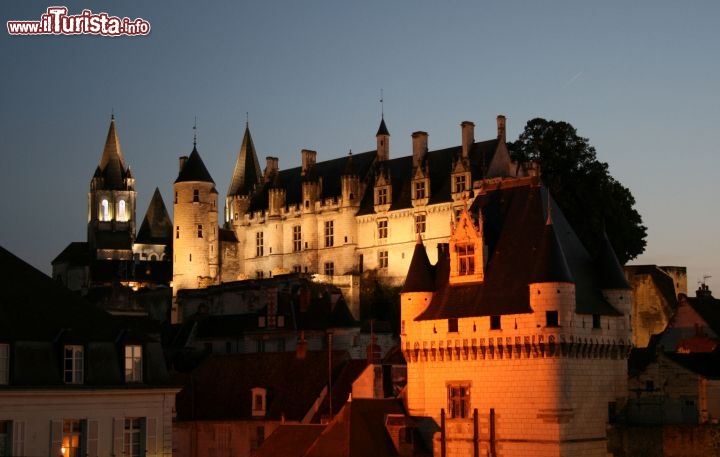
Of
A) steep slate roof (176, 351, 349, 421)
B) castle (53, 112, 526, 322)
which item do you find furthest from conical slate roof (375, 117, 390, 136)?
steep slate roof (176, 351, 349, 421)

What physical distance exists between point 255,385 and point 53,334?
18.1 metres

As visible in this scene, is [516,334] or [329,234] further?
[329,234]

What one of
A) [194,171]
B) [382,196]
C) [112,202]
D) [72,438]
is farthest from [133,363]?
[112,202]

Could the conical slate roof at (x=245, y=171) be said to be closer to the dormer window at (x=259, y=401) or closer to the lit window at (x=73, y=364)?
the dormer window at (x=259, y=401)

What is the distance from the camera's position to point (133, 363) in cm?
3231

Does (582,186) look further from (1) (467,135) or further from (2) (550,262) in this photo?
(2) (550,262)

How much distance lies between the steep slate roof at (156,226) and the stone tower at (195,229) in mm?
33469

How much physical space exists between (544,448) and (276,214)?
62.6 metres

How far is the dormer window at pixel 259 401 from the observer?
4700 cm

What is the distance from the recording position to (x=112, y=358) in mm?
A: 31875

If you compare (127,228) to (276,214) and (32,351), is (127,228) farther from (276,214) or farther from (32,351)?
(32,351)

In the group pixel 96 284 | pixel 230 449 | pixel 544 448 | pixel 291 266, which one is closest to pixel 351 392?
pixel 230 449

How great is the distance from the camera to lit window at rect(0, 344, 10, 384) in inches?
1172

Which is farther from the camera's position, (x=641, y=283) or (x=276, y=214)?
(x=276, y=214)
